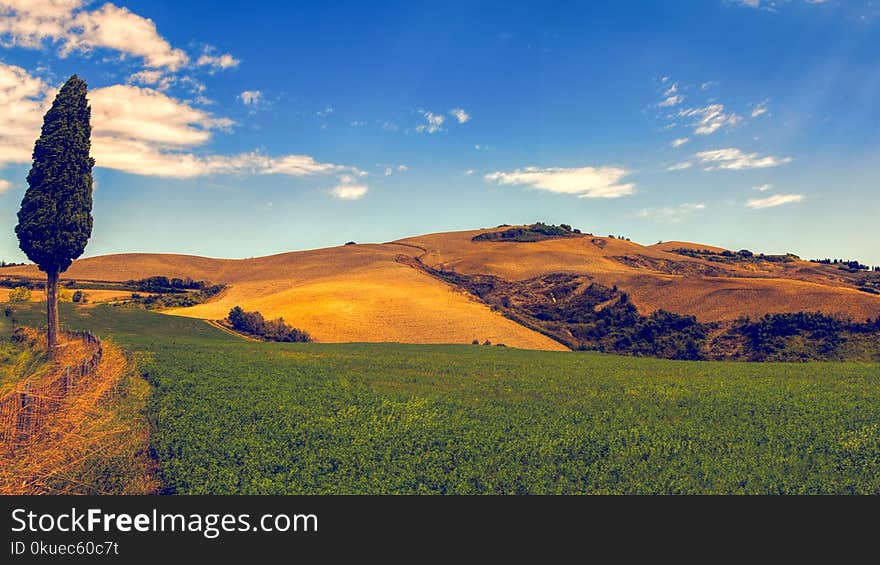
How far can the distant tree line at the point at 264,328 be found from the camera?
6062cm

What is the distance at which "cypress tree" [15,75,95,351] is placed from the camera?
33469mm

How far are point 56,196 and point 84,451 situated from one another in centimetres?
2094

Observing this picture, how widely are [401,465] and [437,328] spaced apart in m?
47.5

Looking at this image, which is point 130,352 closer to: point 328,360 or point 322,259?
point 328,360

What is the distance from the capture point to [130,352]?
34719mm

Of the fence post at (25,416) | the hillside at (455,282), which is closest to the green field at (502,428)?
the fence post at (25,416)

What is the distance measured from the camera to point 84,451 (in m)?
17.9

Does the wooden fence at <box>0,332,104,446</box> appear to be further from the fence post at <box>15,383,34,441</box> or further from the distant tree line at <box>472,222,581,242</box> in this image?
the distant tree line at <box>472,222,581,242</box>

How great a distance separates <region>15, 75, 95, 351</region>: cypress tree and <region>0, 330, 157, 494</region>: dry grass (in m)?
13.2

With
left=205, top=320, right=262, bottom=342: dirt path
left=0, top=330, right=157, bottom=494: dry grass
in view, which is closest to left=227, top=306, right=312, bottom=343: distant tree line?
left=205, top=320, right=262, bottom=342: dirt path

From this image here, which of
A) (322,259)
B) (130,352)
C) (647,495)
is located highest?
(322,259)

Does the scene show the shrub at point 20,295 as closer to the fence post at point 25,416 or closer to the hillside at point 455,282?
the hillside at point 455,282

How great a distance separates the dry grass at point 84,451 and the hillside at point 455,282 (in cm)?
3933

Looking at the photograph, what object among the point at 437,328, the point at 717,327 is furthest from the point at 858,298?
the point at 437,328
